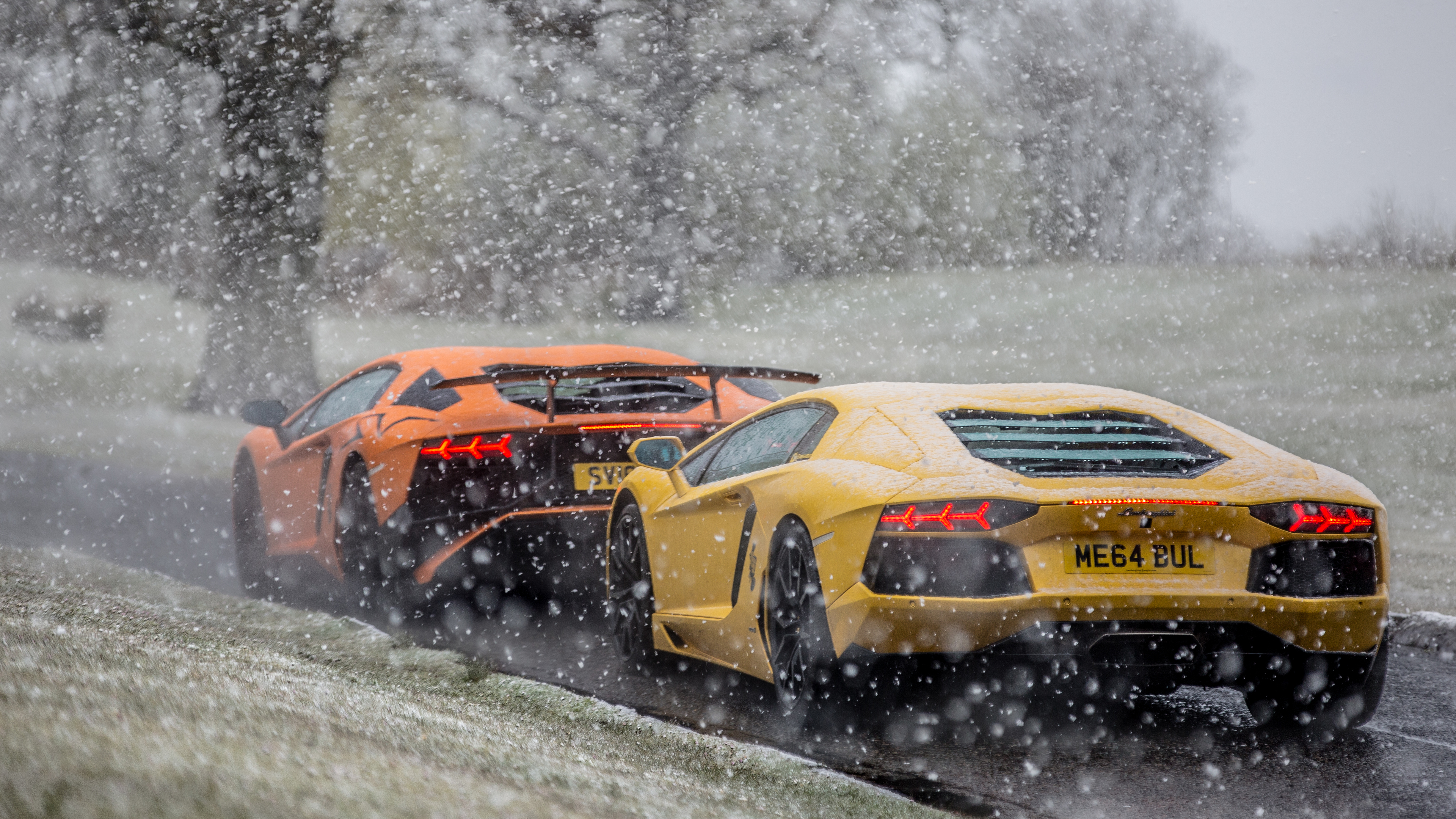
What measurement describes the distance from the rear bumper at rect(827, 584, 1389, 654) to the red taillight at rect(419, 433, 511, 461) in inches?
110

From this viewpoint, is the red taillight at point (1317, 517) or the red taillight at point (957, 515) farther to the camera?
the red taillight at point (1317, 517)

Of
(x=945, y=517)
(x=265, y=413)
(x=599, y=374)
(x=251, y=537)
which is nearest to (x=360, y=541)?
(x=265, y=413)

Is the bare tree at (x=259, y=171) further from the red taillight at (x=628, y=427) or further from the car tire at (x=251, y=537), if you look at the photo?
the red taillight at (x=628, y=427)

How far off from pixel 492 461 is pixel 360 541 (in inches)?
39.1

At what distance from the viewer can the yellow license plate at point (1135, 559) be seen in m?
4.23

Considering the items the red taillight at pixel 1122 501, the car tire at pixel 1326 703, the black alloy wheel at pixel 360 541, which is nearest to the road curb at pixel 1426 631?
the car tire at pixel 1326 703

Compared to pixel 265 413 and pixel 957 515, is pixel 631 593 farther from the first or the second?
pixel 265 413

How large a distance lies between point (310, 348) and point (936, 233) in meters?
14.0

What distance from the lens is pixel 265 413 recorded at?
26.8 feet

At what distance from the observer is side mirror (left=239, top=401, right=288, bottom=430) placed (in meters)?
8.09

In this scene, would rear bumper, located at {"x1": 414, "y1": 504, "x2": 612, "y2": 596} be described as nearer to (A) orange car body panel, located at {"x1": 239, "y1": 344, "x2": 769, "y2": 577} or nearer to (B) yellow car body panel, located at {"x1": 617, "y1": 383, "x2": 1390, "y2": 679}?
(A) orange car body panel, located at {"x1": 239, "y1": 344, "x2": 769, "y2": 577}

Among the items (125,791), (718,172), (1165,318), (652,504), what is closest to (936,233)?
(1165,318)

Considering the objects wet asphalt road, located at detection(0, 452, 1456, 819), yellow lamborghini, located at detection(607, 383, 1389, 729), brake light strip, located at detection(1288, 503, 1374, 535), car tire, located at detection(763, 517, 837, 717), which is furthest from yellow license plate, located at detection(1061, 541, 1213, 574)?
car tire, located at detection(763, 517, 837, 717)

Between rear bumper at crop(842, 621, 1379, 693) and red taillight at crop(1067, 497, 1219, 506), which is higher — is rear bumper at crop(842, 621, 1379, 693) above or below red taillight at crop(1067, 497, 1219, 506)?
below
